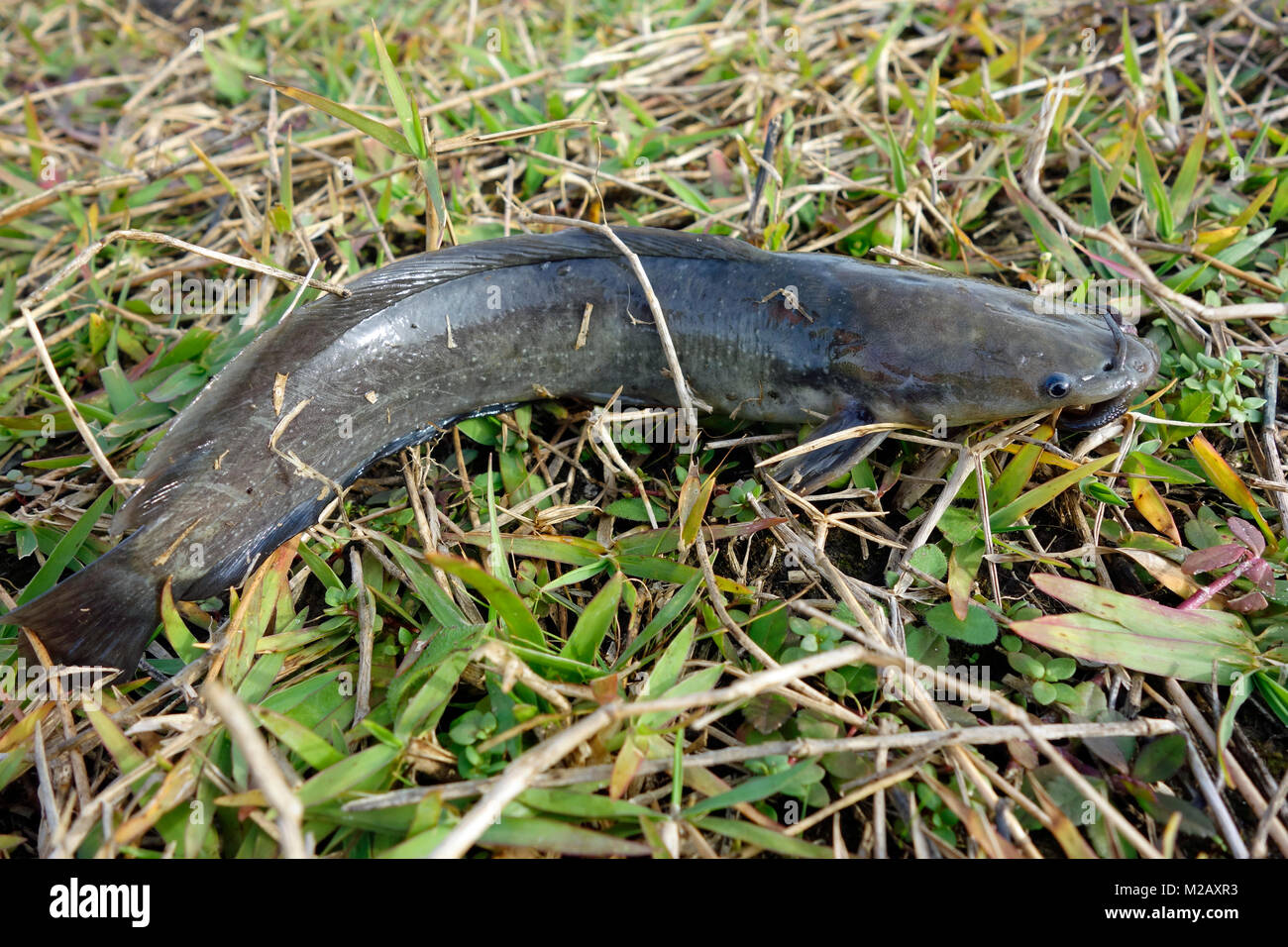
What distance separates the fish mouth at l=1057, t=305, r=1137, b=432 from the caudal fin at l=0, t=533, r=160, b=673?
329cm

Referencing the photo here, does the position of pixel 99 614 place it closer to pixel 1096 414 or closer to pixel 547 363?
pixel 547 363

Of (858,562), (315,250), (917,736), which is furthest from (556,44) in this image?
(917,736)

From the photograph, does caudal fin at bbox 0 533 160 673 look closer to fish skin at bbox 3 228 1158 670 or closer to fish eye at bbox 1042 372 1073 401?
fish skin at bbox 3 228 1158 670

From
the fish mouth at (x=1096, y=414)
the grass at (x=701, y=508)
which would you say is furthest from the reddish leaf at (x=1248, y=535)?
the fish mouth at (x=1096, y=414)

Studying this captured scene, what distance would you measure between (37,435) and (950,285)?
384 centimetres

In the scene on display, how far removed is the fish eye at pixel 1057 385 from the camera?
9.58ft

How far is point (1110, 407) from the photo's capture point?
301 centimetres

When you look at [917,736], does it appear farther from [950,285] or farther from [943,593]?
[950,285]

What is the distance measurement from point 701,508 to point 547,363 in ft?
3.20

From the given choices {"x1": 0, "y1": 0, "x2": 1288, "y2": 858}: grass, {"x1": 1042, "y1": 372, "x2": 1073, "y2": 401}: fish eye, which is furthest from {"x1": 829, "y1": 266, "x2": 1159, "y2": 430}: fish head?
{"x1": 0, "y1": 0, "x2": 1288, "y2": 858}: grass

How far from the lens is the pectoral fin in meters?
3.01

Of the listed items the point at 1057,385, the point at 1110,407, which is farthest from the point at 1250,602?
the point at 1057,385

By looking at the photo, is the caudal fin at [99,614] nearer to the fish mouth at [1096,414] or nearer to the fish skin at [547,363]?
the fish skin at [547,363]

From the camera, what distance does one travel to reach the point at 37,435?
3.54m
